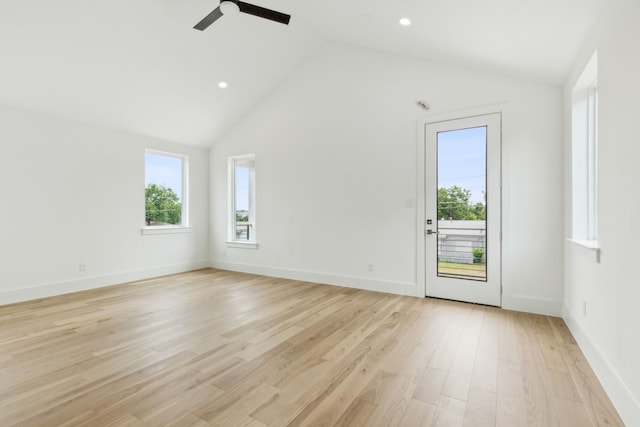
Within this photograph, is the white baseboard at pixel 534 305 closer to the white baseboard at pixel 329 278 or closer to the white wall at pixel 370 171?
the white wall at pixel 370 171

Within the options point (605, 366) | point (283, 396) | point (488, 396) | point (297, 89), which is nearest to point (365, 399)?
point (283, 396)

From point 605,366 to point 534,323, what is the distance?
129 centimetres

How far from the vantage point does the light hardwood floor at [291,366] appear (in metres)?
1.84

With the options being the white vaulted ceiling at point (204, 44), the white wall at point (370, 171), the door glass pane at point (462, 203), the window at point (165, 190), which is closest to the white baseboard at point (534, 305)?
the white wall at point (370, 171)

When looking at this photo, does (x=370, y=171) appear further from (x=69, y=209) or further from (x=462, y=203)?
(x=69, y=209)

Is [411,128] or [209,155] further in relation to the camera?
[209,155]

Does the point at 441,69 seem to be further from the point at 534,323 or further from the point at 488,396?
the point at 488,396

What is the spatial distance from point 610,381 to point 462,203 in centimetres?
238

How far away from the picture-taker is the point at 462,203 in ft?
13.4

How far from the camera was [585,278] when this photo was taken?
2629 millimetres

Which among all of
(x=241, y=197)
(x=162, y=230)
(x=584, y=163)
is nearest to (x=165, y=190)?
(x=162, y=230)

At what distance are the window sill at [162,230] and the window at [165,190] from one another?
0.31ft

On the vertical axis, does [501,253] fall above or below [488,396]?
above

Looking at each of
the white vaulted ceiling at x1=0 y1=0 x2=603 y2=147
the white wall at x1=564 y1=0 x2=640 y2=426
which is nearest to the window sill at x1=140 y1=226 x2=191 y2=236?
the white vaulted ceiling at x1=0 y1=0 x2=603 y2=147
